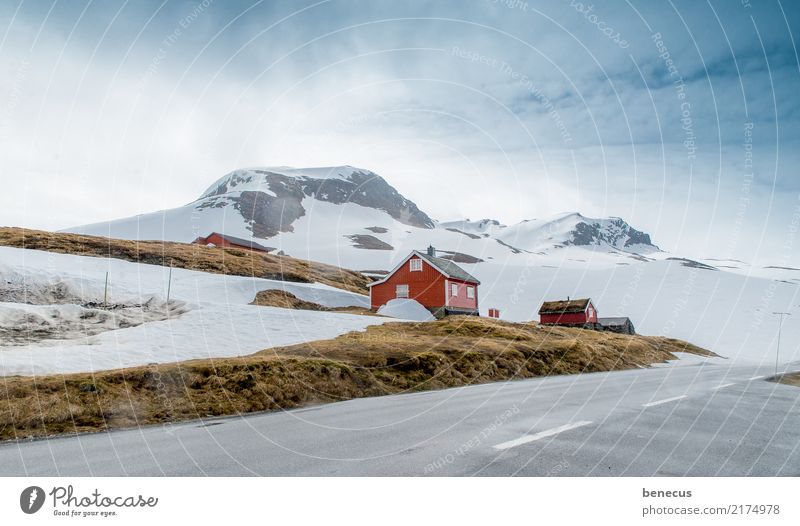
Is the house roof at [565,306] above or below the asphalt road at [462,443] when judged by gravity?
below

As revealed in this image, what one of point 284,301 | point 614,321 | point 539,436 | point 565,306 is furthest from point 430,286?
point 539,436

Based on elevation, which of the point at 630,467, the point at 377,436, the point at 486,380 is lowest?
the point at 486,380

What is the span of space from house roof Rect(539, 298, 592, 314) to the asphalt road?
2595 inches

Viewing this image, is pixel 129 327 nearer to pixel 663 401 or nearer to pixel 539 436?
pixel 539 436

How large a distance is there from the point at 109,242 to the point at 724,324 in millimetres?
98605

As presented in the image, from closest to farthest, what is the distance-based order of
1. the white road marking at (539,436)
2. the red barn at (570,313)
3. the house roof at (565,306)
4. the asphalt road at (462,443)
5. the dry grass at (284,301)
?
the asphalt road at (462,443) < the white road marking at (539,436) < the dry grass at (284,301) < the red barn at (570,313) < the house roof at (565,306)

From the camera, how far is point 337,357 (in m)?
19.4

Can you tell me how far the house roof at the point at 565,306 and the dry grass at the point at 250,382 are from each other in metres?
51.1

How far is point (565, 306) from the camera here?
77062 millimetres

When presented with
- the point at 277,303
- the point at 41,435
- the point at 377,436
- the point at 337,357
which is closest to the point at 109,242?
the point at 277,303

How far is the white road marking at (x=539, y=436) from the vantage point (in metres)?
6.76

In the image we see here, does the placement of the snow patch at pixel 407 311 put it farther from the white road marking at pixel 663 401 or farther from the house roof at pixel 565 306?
the white road marking at pixel 663 401

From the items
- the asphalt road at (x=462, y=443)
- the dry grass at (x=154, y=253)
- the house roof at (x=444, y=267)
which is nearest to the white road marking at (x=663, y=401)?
the asphalt road at (x=462, y=443)

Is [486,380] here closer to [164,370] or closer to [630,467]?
[164,370]
